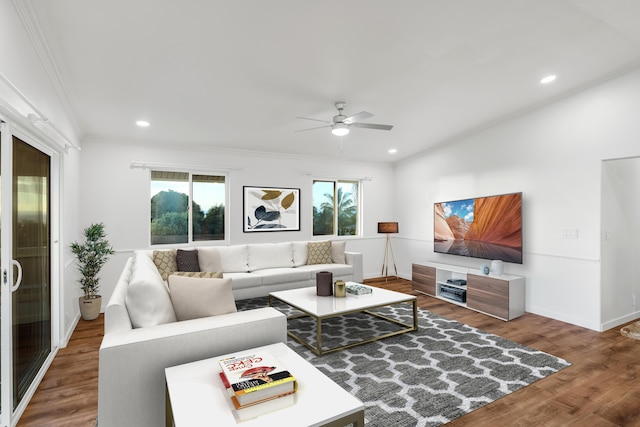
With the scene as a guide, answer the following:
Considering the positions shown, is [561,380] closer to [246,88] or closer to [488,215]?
[488,215]

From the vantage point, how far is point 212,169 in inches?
216

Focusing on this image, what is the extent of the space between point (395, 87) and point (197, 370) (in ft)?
11.0

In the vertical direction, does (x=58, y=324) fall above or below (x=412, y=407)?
above

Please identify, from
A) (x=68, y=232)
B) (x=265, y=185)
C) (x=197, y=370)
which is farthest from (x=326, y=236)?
(x=197, y=370)

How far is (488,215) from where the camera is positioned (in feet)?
16.1

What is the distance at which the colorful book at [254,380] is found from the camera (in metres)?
1.36

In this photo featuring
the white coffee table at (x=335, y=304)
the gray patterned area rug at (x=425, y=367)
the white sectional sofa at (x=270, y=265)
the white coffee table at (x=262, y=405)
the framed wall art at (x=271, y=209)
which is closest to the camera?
the white coffee table at (x=262, y=405)

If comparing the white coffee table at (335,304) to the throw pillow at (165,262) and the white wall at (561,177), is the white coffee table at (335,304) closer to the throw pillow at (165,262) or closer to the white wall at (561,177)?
the throw pillow at (165,262)

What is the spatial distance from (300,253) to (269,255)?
1.80 ft

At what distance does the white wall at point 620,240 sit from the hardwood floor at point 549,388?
0.42 metres

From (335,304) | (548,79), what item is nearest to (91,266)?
(335,304)

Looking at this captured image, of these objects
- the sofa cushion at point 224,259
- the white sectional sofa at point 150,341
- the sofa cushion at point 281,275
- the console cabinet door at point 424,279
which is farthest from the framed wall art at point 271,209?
the white sectional sofa at point 150,341

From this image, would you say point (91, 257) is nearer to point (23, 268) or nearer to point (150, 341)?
point (23, 268)

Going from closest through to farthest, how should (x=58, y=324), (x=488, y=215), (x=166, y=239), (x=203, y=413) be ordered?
1. (x=203, y=413)
2. (x=58, y=324)
3. (x=488, y=215)
4. (x=166, y=239)
